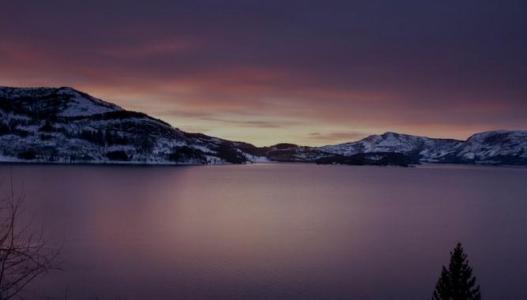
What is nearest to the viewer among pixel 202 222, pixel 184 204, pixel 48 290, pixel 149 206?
pixel 48 290

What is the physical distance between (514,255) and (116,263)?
122 feet

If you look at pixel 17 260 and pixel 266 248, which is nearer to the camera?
pixel 17 260

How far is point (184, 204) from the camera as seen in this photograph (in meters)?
79.0

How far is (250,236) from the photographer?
47.8 metres

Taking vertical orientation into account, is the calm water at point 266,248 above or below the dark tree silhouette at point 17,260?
below

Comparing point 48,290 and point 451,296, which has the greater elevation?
point 451,296

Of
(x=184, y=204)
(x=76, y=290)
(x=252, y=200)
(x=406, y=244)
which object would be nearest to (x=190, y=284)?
(x=76, y=290)

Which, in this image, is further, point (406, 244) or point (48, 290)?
point (406, 244)

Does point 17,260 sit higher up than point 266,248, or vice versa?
point 17,260

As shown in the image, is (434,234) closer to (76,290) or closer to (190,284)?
(190,284)

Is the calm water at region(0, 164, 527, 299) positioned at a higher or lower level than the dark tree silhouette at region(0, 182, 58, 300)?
lower

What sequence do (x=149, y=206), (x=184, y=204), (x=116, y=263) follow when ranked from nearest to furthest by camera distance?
(x=116, y=263) → (x=149, y=206) → (x=184, y=204)

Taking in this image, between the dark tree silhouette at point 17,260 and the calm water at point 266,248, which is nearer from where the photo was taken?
the dark tree silhouette at point 17,260

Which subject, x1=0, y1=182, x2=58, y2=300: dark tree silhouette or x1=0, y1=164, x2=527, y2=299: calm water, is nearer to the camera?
x1=0, y1=182, x2=58, y2=300: dark tree silhouette
